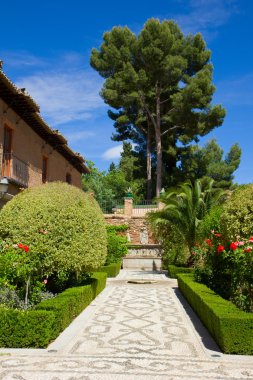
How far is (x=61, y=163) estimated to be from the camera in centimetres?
2214

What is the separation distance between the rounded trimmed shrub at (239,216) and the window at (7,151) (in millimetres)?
8180

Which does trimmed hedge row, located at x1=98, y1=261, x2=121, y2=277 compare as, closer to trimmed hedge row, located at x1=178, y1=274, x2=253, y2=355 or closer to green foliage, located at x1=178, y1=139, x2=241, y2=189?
trimmed hedge row, located at x1=178, y1=274, x2=253, y2=355

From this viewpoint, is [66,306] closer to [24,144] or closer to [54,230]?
[54,230]

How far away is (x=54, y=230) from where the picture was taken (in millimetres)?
8539

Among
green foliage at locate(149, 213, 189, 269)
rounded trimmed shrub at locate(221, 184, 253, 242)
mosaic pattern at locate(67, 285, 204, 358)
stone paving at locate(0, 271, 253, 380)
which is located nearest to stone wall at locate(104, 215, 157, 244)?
green foliage at locate(149, 213, 189, 269)

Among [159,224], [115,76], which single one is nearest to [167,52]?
[115,76]

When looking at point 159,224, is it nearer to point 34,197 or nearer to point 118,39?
point 34,197

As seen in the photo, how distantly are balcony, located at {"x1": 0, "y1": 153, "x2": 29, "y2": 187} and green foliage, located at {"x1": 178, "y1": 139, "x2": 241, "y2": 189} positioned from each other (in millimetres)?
17190

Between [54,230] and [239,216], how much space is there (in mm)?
3751

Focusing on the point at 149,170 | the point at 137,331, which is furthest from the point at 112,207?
the point at 137,331

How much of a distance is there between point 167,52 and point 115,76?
4.02m

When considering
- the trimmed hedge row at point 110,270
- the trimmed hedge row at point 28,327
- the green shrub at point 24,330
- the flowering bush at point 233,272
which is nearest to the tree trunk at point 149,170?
the trimmed hedge row at point 110,270

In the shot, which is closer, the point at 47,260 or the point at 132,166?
the point at 47,260

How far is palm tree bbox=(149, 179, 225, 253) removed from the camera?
1636 cm
